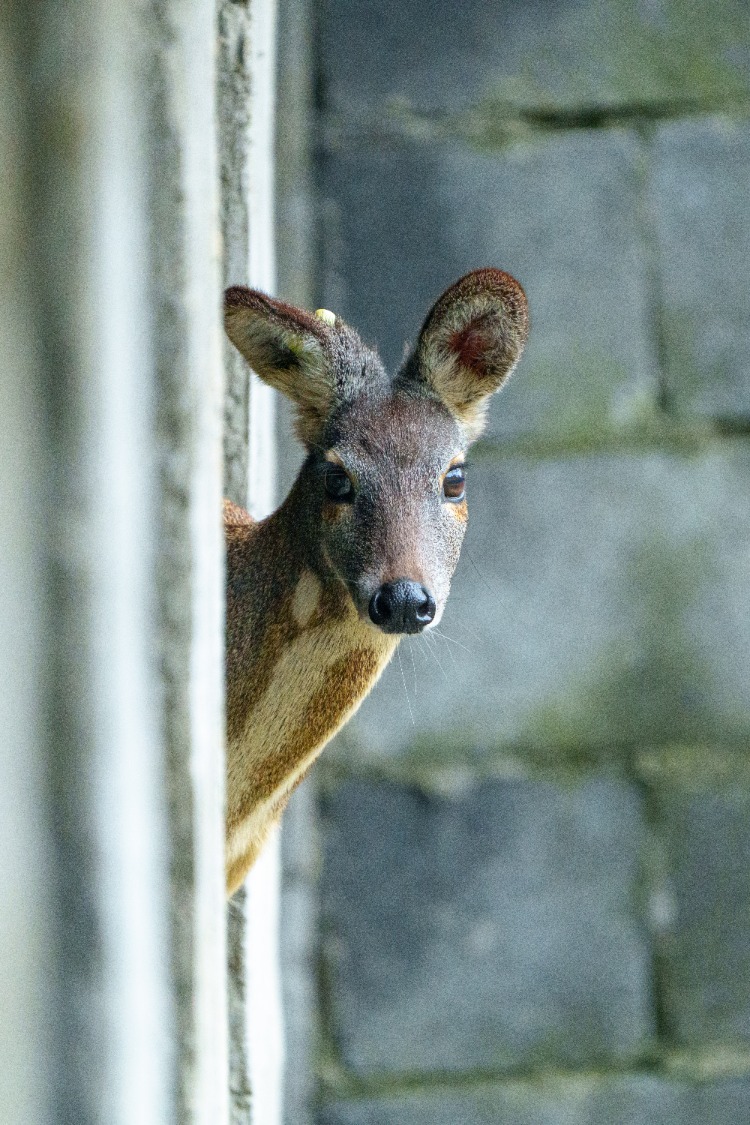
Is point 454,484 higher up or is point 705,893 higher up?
point 454,484

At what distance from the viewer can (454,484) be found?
4.45 feet

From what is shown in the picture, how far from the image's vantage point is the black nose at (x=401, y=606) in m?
1.19

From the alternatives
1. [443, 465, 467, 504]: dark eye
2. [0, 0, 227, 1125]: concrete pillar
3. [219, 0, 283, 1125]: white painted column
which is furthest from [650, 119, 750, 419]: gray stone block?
[0, 0, 227, 1125]: concrete pillar

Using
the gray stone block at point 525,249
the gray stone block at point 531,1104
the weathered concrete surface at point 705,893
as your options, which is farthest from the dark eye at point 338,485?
the gray stone block at point 531,1104

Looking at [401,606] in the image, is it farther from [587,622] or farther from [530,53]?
[530,53]

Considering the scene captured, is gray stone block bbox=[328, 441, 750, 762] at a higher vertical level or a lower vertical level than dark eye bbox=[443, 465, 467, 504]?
lower

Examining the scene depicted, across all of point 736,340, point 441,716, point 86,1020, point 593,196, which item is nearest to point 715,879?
point 441,716

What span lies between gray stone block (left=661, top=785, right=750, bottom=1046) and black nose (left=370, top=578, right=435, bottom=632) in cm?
124

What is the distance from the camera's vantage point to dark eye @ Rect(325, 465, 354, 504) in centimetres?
131

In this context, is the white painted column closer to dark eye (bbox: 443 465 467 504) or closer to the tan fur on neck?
the tan fur on neck

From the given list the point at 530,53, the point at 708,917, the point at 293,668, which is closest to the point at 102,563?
the point at 293,668

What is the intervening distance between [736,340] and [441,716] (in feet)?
2.46

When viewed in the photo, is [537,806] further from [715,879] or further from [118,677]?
[118,677]

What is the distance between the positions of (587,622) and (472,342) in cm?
99
